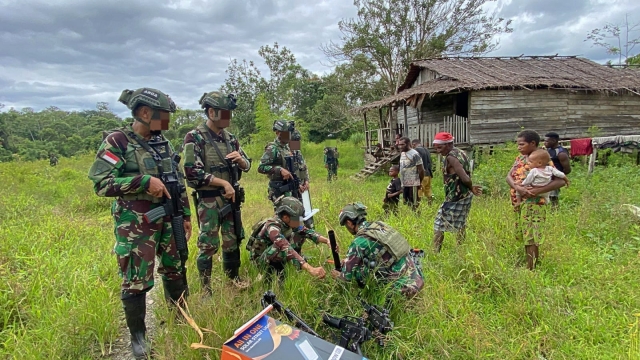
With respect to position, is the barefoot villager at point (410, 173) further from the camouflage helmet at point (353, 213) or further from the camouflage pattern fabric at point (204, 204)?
the camouflage pattern fabric at point (204, 204)

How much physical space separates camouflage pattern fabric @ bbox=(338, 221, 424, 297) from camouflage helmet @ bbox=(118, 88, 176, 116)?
1686 mm

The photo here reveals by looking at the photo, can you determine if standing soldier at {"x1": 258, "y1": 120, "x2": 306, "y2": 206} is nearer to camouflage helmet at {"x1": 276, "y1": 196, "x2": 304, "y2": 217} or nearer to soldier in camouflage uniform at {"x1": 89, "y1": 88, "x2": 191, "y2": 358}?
camouflage helmet at {"x1": 276, "y1": 196, "x2": 304, "y2": 217}

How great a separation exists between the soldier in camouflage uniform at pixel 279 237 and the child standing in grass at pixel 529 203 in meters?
1.97

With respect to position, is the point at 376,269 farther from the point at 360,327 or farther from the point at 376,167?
the point at 376,167

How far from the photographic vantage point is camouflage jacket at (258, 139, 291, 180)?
4086mm

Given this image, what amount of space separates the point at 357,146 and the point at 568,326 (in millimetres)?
19895

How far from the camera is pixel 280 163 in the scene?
4.20 m

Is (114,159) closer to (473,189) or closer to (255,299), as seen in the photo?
(255,299)

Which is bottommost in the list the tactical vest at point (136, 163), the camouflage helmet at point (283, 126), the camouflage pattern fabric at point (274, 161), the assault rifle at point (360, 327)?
the assault rifle at point (360, 327)

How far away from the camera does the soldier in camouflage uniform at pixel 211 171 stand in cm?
279

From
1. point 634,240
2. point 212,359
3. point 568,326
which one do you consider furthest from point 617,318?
point 212,359

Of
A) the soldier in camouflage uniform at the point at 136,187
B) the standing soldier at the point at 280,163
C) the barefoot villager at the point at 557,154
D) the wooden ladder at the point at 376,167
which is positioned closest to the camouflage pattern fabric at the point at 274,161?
the standing soldier at the point at 280,163

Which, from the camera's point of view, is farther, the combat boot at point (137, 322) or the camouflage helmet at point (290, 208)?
the camouflage helmet at point (290, 208)

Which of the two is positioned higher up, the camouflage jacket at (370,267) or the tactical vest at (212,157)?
the tactical vest at (212,157)
